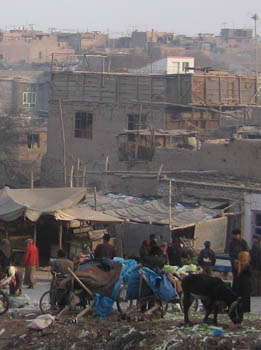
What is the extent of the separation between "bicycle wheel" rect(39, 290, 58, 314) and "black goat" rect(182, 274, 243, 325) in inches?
85.6

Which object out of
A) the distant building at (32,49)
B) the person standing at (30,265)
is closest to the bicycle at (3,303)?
the person standing at (30,265)

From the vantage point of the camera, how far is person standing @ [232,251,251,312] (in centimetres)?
1087

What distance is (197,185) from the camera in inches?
816

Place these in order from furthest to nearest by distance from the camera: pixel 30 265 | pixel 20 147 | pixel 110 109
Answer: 1. pixel 20 147
2. pixel 110 109
3. pixel 30 265

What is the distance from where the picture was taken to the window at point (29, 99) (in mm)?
61938

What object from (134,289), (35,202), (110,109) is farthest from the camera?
(110,109)

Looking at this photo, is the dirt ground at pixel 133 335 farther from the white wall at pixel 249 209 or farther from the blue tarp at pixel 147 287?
the white wall at pixel 249 209

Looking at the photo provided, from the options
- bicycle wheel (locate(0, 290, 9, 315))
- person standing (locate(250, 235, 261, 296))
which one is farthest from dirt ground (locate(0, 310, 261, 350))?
person standing (locate(250, 235, 261, 296))

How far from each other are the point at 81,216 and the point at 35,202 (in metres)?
1.07

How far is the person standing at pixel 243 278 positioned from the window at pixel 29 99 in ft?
171

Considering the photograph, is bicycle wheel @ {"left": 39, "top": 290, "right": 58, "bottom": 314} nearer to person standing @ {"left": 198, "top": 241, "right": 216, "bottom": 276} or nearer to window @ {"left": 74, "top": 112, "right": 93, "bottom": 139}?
person standing @ {"left": 198, "top": 241, "right": 216, "bottom": 276}

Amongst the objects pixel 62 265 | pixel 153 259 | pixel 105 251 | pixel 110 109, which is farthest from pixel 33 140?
pixel 153 259

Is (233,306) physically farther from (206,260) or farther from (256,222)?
(256,222)

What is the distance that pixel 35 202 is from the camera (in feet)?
55.9
